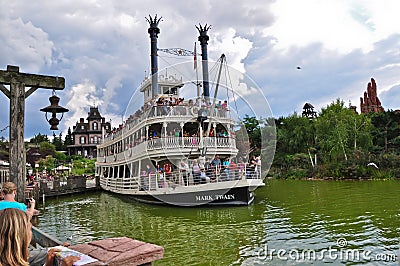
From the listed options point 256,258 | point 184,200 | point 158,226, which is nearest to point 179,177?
point 184,200

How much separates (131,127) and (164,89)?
203 inches

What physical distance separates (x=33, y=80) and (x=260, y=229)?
783 cm

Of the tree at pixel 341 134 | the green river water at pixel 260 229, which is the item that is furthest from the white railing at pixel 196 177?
the tree at pixel 341 134

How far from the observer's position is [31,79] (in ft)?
24.3

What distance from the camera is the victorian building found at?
7700 centimetres

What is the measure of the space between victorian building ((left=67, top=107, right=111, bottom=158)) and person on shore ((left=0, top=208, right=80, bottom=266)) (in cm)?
7646

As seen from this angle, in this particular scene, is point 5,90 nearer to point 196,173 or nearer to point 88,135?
point 196,173

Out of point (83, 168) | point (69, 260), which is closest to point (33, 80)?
point (69, 260)

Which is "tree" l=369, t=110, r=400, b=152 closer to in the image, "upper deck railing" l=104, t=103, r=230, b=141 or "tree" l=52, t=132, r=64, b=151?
"upper deck railing" l=104, t=103, r=230, b=141

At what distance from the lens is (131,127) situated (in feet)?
70.0

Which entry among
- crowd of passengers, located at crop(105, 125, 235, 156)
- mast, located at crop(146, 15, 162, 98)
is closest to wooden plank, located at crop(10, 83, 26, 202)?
crowd of passengers, located at crop(105, 125, 235, 156)

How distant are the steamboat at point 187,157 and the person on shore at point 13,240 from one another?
41.6ft

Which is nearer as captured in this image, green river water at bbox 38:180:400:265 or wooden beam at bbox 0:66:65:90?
wooden beam at bbox 0:66:65:90

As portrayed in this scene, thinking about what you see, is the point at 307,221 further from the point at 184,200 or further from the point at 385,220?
the point at 184,200
